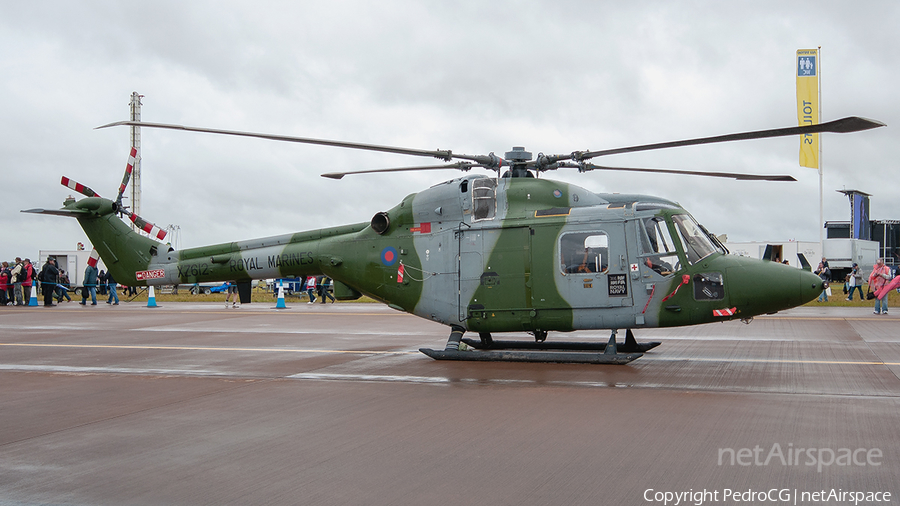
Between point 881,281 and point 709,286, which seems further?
point 881,281

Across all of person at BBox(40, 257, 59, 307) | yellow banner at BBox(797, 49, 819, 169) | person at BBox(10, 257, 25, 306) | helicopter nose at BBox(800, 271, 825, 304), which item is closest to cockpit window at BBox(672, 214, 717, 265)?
helicopter nose at BBox(800, 271, 825, 304)

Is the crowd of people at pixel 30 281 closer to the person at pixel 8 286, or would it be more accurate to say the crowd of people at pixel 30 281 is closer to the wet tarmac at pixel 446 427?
the person at pixel 8 286

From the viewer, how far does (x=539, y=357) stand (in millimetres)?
9828

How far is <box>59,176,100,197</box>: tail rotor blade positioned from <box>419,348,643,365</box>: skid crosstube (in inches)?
330

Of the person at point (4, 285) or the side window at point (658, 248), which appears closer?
the side window at point (658, 248)

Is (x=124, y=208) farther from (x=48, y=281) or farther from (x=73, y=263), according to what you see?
(x=73, y=263)

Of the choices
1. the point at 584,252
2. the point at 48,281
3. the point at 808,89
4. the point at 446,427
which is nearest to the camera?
the point at 446,427

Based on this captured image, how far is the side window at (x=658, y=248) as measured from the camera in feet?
31.6

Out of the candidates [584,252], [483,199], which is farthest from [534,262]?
[483,199]

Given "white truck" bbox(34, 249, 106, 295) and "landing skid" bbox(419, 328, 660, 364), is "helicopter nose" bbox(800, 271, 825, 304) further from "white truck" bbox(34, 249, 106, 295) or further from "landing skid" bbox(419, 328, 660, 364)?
"white truck" bbox(34, 249, 106, 295)

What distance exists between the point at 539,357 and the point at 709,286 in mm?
2625

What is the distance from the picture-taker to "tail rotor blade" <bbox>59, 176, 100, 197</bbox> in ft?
44.0

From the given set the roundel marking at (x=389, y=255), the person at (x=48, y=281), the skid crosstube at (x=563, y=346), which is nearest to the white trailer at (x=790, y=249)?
the skid crosstube at (x=563, y=346)

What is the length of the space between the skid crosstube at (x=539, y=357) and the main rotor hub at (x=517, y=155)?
3096 millimetres
